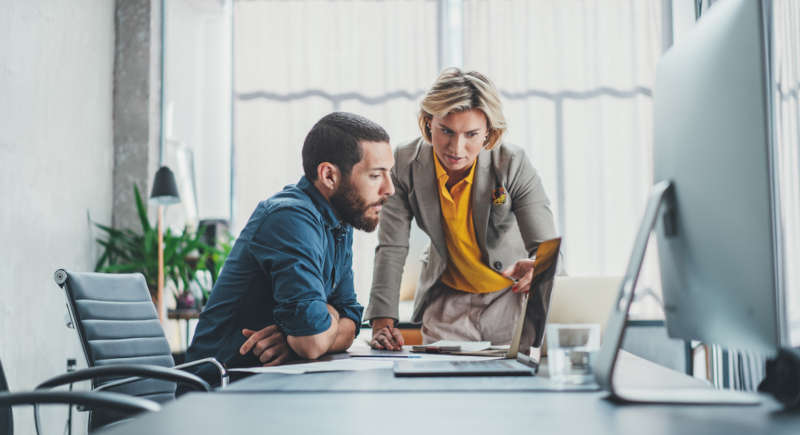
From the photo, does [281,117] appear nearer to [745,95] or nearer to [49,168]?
[49,168]

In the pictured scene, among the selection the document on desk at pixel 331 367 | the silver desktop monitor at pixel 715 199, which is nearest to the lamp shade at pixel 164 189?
the document on desk at pixel 331 367

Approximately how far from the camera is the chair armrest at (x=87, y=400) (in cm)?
81

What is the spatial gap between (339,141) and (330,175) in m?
0.09

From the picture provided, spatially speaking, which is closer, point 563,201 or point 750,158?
point 750,158

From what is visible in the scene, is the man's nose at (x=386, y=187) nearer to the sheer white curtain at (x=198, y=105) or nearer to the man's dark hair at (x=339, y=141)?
the man's dark hair at (x=339, y=141)

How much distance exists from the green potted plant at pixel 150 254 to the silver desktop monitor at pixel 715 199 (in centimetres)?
338

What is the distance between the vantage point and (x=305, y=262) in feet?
4.90

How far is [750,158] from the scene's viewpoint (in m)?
0.67

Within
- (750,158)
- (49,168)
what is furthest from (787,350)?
(49,168)

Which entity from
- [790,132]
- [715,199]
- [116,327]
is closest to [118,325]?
[116,327]

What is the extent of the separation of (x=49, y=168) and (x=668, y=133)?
11.0 feet

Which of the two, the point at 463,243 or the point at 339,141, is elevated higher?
the point at 339,141

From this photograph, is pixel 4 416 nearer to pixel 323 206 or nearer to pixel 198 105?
pixel 323 206

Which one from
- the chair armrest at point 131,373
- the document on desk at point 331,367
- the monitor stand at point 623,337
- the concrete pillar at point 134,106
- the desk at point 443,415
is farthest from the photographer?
the concrete pillar at point 134,106
